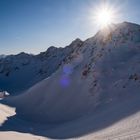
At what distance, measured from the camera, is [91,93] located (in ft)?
151

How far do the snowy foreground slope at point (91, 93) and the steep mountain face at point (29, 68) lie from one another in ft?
264

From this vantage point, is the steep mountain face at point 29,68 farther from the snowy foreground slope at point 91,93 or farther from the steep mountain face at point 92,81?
the snowy foreground slope at point 91,93

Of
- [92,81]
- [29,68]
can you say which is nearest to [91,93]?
[92,81]

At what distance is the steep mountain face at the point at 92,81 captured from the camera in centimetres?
4288

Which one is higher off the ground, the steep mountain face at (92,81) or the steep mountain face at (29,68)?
the steep mountain face at (29,68)

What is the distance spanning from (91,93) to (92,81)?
9.88 feet

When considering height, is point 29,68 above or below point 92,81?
above

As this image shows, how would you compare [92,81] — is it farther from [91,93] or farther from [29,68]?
A: [29,68]

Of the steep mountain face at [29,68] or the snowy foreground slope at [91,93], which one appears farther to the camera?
the steep mountain face at [29,68]

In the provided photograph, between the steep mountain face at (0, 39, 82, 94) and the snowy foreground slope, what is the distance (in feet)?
264

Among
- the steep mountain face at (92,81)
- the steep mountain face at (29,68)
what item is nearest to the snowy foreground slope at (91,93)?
the steep mountain face at (92,81)

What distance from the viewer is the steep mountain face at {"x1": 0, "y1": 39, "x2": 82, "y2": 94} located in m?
146

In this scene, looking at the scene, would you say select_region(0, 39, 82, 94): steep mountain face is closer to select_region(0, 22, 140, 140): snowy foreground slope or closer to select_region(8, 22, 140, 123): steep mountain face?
select_region(8, 22, 140, 123): steep mountain face

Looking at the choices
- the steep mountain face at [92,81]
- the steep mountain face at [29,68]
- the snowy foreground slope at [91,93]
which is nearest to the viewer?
the snowy foreground slope at [91,93]
